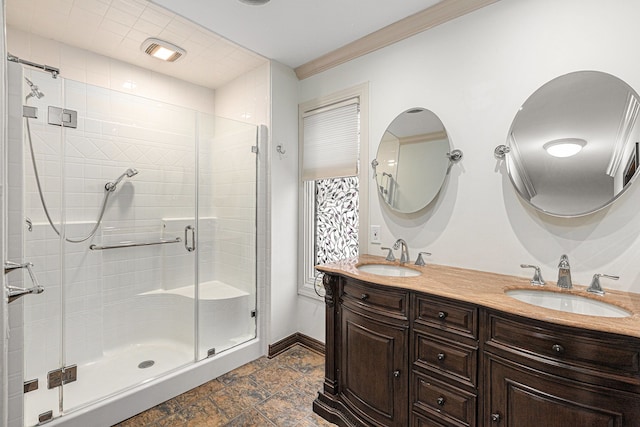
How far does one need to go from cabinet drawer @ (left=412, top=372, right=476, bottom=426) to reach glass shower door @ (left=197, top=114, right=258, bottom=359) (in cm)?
160

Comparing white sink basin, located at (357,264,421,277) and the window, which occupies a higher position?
the window

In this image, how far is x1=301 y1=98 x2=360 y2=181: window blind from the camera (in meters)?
2.42

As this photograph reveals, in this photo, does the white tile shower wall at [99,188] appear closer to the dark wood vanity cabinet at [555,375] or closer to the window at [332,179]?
the window at [332,179]

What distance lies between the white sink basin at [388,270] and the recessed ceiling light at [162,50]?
2247 mm

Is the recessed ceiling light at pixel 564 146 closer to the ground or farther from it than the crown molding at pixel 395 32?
closer to the ground

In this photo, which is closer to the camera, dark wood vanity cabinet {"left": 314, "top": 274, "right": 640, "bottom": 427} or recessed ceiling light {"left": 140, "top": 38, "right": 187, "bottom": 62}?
dark wood vanity cabinet {"left": 314, "top": 274, "right": 640, "bottom": 427}

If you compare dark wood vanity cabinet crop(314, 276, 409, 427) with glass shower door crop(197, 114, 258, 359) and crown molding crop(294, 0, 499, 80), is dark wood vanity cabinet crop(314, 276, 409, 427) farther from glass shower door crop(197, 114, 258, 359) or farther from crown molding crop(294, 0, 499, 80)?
crown molding crop(294, 0, 499, 80)

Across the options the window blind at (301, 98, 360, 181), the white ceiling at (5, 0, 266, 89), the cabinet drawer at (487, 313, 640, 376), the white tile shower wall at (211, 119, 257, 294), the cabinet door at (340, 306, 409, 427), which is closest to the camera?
the cabinet drawer at (487, 313, 640, 376)

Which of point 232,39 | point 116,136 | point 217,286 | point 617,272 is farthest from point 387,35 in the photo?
point 217,286

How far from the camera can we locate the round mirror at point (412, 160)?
1927 millimetres

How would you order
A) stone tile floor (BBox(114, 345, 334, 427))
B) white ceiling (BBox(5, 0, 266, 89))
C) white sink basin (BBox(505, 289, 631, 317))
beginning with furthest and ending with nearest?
white ceiling (BBox(5, 0, 266, 89)) → stone tile floor (BBox(114, 345, 334, 427)) → white sink basin (BBox(505, 289, 631, 317))

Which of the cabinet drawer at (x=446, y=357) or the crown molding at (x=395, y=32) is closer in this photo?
the cabinet drawer at (x=446, y=357)

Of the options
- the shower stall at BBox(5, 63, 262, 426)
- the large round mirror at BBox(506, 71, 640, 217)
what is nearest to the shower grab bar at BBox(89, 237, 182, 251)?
the shower stall at BBox(5, 63, 262, 426)

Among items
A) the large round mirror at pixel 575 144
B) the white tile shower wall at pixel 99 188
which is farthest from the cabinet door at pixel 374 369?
the white tile shower wall at pixel 99 188
